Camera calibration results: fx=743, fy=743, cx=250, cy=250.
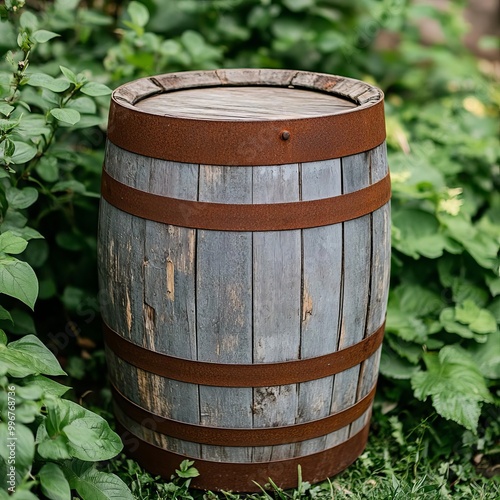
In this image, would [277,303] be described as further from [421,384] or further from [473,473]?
[473,473]

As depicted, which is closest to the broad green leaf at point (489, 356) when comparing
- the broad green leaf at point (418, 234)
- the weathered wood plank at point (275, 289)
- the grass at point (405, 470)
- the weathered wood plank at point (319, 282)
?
the grass at point (405, 470)

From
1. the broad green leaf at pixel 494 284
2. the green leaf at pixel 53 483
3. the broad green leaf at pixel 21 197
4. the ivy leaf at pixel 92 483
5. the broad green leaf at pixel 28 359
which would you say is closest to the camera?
the green leaf at pixel 53 483

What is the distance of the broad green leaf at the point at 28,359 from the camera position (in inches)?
76.2

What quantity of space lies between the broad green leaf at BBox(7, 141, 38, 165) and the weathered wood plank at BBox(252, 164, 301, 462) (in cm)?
76

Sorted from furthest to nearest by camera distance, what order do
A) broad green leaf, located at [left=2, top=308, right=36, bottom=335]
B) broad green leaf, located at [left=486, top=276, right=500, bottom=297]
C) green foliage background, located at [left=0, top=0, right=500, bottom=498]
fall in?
broad green leaf, located at [left=486, top=276, right=500, bottom=297] → broad green leaf, located at [left=2, top=308, right=36, bottom=335] → green foliage background, located at [left=0, top=0, right=500, bottom=498]

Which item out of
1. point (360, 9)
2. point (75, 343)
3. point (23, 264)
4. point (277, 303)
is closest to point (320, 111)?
point (277, 303)

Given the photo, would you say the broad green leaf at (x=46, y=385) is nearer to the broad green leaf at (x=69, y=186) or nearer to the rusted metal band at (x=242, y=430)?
the rusted metal band at (x=242, y=430)

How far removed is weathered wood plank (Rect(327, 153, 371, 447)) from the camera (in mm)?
2070

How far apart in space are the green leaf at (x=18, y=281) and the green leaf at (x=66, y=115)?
44 centimetres

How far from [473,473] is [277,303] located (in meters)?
1.05

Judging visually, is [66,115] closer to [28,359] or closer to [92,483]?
[28,359]

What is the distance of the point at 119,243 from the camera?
2.17 metres

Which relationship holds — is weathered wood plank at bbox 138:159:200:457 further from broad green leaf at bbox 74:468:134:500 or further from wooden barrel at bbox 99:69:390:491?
broad green leaf at bbox 74:468:134:500

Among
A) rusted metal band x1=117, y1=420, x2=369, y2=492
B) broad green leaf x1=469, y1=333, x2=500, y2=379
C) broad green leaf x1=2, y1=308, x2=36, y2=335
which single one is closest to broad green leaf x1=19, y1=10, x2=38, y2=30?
broad green leaf x1=2, y1=308, x2=36, y2=335
